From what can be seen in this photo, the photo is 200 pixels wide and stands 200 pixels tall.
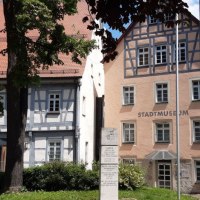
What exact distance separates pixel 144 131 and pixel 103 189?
51.7 feet

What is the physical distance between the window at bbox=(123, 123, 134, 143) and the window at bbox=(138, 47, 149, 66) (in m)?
4.32

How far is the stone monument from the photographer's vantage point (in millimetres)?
14734

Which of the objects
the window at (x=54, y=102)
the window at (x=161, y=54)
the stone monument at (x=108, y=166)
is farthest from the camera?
the window at (x=161, y=54)

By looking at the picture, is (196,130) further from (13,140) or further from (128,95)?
(13,140)

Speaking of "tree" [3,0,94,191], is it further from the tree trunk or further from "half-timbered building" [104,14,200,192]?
"half-timbered building" [104,14,200,192]

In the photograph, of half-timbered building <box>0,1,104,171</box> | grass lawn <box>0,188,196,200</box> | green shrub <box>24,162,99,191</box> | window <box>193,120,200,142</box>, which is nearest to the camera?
grass lawn <box>0,188,196,200</box>

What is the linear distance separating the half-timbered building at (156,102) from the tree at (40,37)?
45.7 feet

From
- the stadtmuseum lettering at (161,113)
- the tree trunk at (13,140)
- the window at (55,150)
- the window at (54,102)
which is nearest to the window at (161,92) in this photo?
the stadtmuseum lettering at (161,113)

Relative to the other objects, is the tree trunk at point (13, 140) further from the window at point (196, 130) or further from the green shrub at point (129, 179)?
the window at point (196, 130)

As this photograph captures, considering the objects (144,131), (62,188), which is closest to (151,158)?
(144,131)

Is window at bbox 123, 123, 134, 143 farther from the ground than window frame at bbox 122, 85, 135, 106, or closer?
closer

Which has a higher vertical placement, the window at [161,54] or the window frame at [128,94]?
the window at [161,54]

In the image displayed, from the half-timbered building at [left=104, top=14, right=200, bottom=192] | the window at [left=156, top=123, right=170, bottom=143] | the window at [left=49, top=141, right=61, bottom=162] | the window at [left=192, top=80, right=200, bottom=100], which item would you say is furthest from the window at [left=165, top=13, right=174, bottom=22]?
the window at [left=156, top=123, right=170, bottom=143]

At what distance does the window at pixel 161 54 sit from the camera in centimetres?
3061
